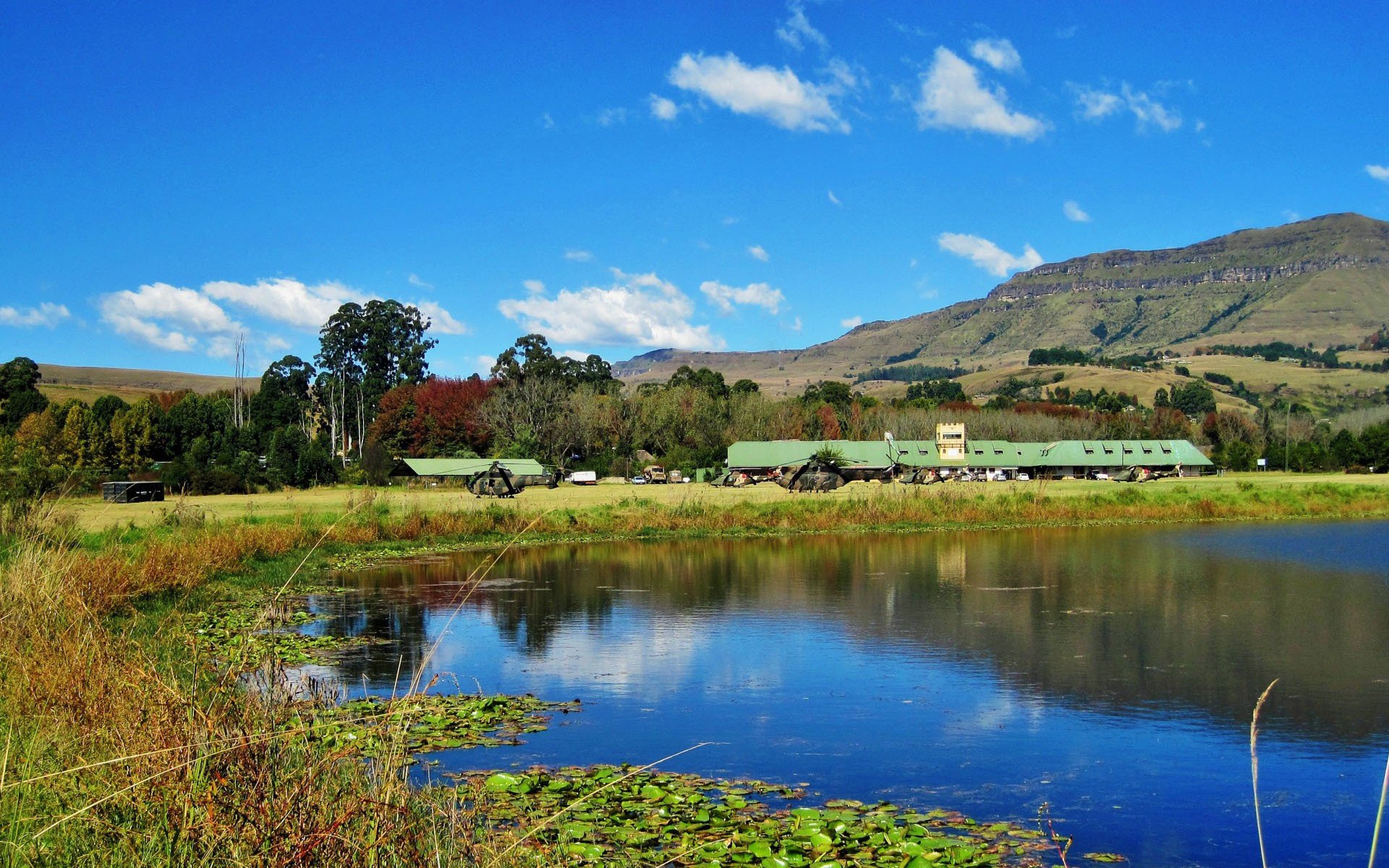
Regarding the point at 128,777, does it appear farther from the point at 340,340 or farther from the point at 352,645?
the point at 340,340

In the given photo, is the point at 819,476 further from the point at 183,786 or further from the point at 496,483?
the point at 183,786

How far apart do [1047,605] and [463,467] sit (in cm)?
6766

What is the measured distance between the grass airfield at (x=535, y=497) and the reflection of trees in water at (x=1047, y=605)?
10.6 meters

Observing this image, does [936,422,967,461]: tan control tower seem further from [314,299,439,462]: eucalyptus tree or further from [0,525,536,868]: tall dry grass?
[0,525,536,868]: tall dry grass

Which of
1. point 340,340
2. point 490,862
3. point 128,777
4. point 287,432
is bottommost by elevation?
point 490,862

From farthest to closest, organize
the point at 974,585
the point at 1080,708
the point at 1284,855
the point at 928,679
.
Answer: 1. the point at 974,585
2. the point at 928,679
3. the point at 1080,708
4. the point at 1284,855

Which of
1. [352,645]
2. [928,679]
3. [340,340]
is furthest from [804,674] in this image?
[340,340]

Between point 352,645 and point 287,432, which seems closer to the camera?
point 352,645

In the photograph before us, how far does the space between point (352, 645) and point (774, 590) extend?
455 inches

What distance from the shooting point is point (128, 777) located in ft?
23.3

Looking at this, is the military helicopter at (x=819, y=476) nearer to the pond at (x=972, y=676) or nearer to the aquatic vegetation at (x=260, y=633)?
the pond at (x=972, y=676)

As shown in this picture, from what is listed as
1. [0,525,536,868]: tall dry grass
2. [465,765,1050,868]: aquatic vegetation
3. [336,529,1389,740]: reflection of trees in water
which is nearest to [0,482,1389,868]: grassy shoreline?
[0,525,536,868]: tall dry grass

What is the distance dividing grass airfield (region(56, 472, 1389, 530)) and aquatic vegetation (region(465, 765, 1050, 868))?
898 inches

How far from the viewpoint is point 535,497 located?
68.6 m
